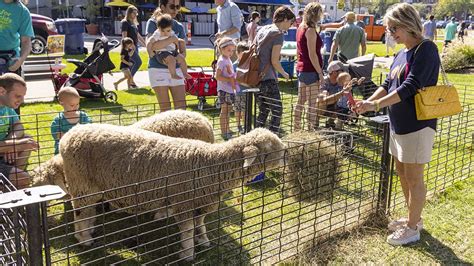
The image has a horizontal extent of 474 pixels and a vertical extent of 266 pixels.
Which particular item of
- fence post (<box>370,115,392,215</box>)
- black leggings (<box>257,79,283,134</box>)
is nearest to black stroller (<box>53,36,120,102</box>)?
black leggings (<box>257,79,283,134</box>)

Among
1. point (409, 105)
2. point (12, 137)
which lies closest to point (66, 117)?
point (12, 137)

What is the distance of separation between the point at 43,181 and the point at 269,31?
11.1 ft

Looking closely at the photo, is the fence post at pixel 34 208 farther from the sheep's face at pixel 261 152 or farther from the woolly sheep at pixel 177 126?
the woolly sheep at pixel 177 126

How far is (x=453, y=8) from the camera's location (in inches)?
3814

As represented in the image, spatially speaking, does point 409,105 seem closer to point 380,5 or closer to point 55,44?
point 55,44

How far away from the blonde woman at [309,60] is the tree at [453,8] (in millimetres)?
101836

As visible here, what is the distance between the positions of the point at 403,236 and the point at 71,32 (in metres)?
16.2

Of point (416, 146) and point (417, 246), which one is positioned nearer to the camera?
point (416, 146)

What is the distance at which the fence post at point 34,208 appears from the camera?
7.02ft

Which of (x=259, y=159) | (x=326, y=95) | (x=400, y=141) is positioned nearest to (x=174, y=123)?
(x=259, y=159)

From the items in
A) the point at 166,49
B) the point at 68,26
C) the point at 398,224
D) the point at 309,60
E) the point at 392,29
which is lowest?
the point at 398,224

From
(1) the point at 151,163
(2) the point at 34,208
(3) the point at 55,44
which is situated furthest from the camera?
(3) the point at 55,44

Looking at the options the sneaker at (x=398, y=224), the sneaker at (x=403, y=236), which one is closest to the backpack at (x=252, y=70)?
the sneaker at (x=398, y=224)

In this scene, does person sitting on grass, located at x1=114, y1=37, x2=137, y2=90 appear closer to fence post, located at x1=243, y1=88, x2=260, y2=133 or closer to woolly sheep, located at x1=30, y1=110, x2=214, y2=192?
fence post, located at x1=243, y1=88, x2=260, y2=133
